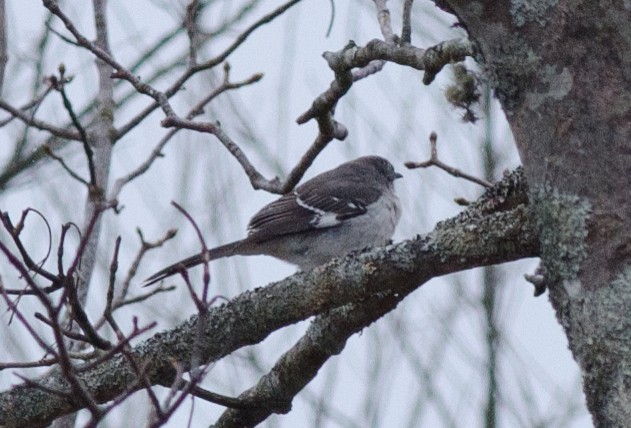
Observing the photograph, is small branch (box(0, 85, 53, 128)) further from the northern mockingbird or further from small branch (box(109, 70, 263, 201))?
the northern mockingbird

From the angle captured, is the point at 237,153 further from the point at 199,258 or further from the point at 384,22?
the point at 199,258

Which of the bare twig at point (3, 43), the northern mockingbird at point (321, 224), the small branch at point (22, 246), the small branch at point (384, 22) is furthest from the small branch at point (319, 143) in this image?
the northern mockingbird at point (321, 224)

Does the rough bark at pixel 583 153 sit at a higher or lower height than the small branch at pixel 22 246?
lower

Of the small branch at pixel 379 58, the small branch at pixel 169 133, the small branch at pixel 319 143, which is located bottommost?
the small branch at pixel 379 58

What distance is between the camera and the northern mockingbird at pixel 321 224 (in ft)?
20.4

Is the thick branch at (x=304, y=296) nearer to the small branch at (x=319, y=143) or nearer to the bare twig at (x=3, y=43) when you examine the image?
the small branch at (x=319, y=143)

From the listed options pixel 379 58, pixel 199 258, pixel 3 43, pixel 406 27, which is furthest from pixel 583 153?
pixel 199 258

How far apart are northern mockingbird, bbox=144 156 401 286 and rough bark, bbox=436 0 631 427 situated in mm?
4024

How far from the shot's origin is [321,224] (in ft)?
20.7

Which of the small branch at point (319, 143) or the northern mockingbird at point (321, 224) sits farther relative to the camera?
the northern mockingbird at point (321, 224)

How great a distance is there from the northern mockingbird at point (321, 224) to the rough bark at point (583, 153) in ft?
13.2

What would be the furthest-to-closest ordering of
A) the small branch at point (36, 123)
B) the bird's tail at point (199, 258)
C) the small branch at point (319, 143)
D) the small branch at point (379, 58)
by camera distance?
the bird's tail at point (199, 258) < the small branch at point (36, 123) < the small branch at point (319, 143) < the small branch at point (379, 58)

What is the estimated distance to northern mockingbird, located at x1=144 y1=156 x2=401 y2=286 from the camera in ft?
20.4

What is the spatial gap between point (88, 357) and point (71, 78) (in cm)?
133
